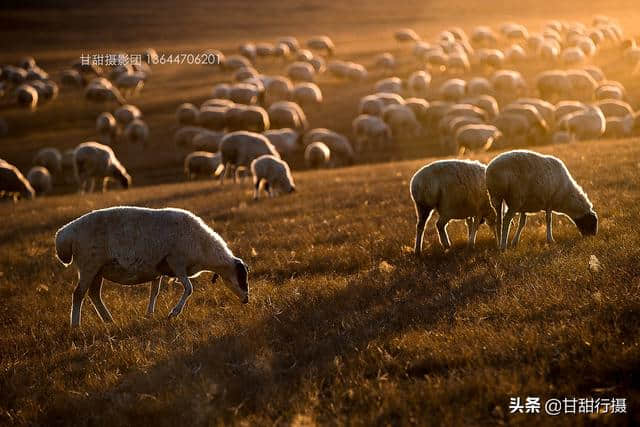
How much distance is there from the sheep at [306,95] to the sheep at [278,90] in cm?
114

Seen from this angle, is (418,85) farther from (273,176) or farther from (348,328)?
(348,328)

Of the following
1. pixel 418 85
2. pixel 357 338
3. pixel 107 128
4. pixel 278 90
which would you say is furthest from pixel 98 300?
pixel 278 90

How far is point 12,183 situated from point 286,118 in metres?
18.2

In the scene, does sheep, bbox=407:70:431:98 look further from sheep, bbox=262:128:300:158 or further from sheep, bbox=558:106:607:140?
sheep, bbox=558:106:607:140

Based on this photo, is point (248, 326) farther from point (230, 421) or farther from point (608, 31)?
point (608, 31)

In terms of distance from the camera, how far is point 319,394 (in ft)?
16.7

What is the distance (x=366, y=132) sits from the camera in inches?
1403

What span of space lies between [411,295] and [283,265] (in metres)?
2.94

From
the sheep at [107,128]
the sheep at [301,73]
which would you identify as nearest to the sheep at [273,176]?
the sheep at [107,128]

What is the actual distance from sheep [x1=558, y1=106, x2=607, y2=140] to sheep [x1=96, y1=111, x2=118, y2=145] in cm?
2804

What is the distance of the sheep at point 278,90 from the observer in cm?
4697

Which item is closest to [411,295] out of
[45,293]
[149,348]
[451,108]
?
[149,348]

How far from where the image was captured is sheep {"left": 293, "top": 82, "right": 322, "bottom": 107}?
4488 centimetres

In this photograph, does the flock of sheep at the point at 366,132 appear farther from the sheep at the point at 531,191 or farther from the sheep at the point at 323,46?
the sheep at the point at 323,46
